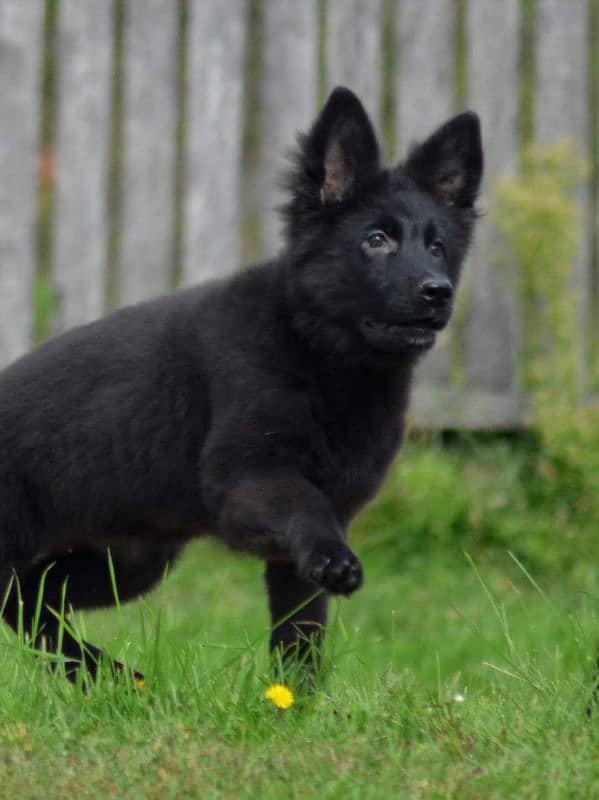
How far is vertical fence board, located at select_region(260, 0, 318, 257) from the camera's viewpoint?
6.28 metres

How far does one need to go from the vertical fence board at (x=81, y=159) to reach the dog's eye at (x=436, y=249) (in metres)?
2.49

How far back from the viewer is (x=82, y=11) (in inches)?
242

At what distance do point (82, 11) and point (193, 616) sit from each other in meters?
2.60

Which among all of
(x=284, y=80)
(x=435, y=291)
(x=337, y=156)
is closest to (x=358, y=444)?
(x=435, y=291)

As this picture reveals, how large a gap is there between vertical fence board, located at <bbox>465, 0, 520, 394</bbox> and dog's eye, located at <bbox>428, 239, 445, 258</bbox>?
246cm

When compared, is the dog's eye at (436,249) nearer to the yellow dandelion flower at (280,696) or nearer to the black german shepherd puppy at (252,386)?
the black german shepherd puppy at (252,386)

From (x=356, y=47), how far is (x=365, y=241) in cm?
271

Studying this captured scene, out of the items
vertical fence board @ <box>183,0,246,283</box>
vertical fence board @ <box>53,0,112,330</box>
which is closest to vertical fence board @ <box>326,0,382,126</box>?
vertical fence board @ <box>183,0,246,283</box>

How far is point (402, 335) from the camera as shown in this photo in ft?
12.5

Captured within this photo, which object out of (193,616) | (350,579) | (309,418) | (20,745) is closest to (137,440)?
(309,418)


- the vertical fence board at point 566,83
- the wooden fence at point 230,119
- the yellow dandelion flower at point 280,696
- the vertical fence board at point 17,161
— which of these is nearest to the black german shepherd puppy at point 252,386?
the yellow dandelion flower at point 280,696

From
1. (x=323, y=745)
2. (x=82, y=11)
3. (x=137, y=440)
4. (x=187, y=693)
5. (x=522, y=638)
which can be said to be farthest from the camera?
(x=82, y=11)

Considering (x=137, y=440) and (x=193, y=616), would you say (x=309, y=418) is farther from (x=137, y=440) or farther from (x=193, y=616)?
(x=193, y=616)

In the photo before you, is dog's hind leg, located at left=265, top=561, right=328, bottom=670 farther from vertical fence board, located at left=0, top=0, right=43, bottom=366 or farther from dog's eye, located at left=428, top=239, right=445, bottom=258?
vertical fence board, located at left=0, top=0, right=43, bottom=366
